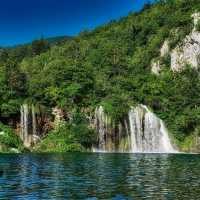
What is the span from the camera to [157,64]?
124 meters

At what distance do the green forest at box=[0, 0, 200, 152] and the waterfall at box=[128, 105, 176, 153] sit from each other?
2066 millimetres

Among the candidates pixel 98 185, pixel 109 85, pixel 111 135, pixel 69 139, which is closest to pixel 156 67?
pixel 109 85

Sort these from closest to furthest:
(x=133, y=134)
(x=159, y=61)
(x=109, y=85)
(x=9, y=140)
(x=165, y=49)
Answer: (x=9, y=140), (x=133, y=134), (x=109, y=85), (x=159, y=61), (x=165, y=49)

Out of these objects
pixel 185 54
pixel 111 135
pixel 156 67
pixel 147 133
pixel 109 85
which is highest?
pixel 185 54

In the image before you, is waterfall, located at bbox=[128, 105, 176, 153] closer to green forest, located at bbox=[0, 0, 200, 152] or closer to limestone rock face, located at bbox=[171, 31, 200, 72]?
green forest, located at bbox=[0, 0, 200, 152]

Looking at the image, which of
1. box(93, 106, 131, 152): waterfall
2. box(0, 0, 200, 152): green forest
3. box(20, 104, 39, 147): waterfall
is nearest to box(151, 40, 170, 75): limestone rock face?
box(0, 0, 200, 152): green forest

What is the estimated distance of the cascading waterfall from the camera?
298 feet

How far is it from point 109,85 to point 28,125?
25150 mm

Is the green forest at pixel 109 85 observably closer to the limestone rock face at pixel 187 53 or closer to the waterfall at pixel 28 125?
the waterfall at pixel 28 125

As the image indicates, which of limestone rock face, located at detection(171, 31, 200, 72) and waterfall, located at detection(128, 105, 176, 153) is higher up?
limestone rock face, located at detection(171, 31, 200, 72)

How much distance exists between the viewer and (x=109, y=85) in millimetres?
109562

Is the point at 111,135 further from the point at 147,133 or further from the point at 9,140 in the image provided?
the point at 9,140

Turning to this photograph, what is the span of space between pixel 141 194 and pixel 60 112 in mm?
68926

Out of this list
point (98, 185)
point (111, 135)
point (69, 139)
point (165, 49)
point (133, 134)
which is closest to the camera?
point (98, 185)
